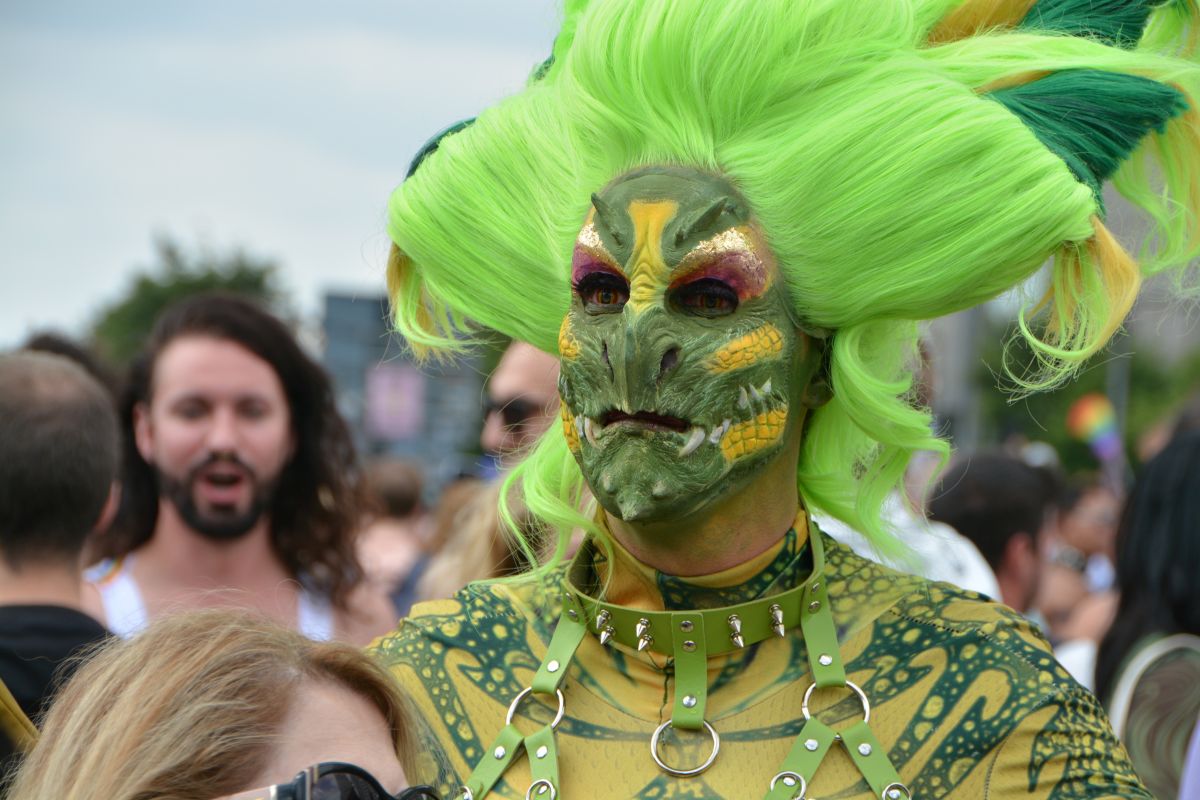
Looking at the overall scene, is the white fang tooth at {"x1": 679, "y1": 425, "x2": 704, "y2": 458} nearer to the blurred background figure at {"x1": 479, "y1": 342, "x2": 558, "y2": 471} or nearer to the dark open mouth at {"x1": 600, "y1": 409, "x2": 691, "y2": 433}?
the dark open mouth at {"x1": 600, "y1": 409, "x2": 691, "y2": 433}

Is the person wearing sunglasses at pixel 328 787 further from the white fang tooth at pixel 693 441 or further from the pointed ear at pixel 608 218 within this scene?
the pointed ear at pixel 608 218

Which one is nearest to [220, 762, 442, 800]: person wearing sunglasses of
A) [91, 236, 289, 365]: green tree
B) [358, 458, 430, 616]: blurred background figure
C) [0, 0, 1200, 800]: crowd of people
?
[0, 0, 1200, 800]: crowd of people

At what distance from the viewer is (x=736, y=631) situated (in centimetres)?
217

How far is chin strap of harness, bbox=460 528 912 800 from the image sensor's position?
2.05m

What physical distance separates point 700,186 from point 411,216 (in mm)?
530

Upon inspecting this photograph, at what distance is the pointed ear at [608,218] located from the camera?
212cm

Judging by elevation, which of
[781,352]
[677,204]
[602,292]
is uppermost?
[677,204]

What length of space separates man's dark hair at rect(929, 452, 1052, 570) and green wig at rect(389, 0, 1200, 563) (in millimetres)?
2641

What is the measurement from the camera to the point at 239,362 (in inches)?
175

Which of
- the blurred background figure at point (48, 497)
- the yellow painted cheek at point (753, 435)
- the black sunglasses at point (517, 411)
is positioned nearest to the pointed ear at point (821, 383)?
the yellow painted cheek at point (753, 435)

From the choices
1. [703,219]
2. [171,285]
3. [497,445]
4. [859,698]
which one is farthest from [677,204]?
[171,285]

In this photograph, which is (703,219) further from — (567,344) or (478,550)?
(478,550)

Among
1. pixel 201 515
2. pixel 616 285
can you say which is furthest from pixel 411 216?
pixel 201 515

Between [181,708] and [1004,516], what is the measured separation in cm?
376
